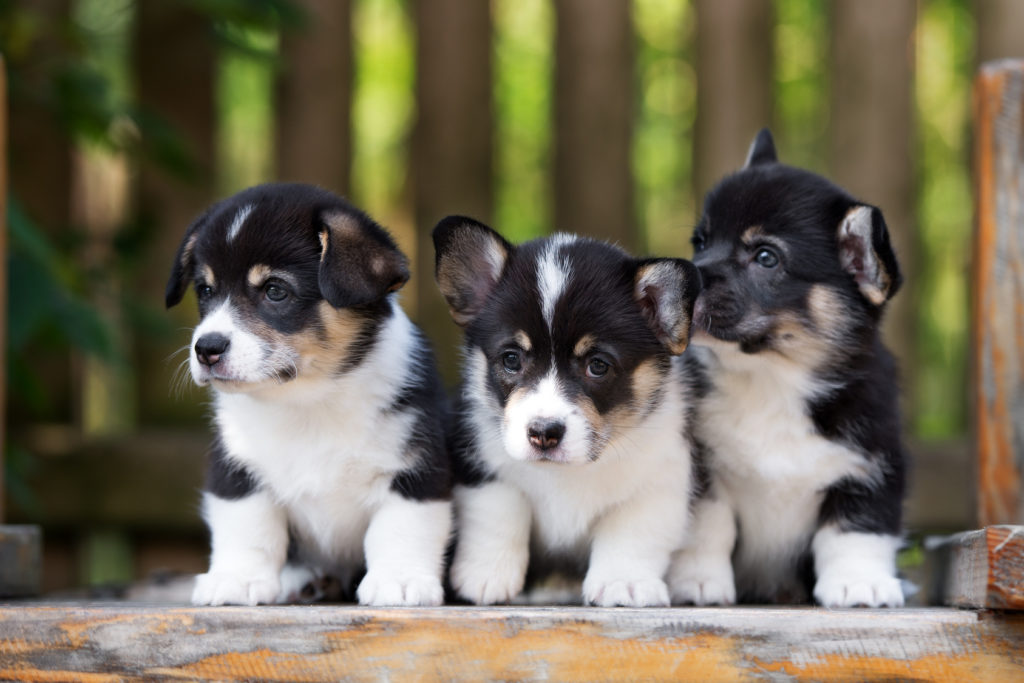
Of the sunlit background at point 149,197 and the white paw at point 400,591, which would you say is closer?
the white paw at point 400,591

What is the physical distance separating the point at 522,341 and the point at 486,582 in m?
0.81

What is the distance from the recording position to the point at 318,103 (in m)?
6.94

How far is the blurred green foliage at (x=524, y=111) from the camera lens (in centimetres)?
613

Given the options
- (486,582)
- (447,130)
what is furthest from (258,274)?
(447,130)

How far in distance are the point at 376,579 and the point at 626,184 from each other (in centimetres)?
339

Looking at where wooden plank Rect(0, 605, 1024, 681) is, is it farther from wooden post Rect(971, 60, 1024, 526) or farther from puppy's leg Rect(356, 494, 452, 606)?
wooden post Rect(971, 60, 1024, 526)

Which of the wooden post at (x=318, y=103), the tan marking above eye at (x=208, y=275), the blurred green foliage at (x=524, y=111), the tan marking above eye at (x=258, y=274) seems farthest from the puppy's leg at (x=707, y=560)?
the wooden post at (x=318, y=103)

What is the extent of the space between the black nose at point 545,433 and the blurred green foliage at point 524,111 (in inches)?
99.4

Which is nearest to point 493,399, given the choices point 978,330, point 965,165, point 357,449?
point 357,449

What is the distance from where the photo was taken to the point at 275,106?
6.97 m

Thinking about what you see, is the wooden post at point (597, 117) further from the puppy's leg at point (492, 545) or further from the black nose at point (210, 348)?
the black nose at point (210, 348)

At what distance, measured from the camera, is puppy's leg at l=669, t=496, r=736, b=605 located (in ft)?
14.1

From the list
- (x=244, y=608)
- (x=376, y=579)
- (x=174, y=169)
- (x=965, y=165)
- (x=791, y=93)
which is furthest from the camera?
(x=791, y=93)

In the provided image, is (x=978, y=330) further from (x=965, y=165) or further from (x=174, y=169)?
(x=965, y=165)
